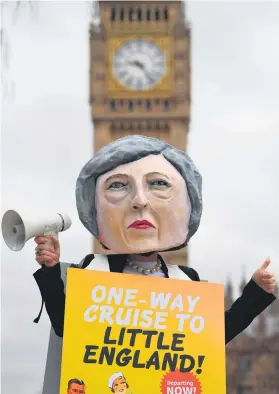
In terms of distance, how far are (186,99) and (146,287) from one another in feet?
57.3

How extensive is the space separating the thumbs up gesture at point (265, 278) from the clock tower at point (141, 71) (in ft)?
52.9

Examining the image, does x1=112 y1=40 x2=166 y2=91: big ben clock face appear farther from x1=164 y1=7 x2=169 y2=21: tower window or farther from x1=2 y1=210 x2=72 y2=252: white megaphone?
x1=2 y1=210 x2=72 y2=252: white megaphone

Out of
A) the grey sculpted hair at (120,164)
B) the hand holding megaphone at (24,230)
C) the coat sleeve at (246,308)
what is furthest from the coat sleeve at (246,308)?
the hand holding megaphone at (24,230)

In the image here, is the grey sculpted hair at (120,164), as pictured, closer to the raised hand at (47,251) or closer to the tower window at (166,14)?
the raised hand at (47,251)

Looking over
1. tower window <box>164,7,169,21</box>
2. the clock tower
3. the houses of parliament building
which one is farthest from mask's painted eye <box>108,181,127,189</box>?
tower window <box>164,7,169,21</box>

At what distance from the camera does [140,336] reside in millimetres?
2277

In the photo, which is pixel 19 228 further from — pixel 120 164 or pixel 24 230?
pixel 120 164

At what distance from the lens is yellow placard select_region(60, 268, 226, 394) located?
2236mm

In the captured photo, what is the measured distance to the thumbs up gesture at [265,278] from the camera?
7.99 feet

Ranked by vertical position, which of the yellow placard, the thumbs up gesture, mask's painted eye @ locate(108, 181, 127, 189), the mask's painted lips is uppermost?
mask's painted eye @ locate(108, 181, 127, 189)

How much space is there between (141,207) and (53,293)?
38 centimetres

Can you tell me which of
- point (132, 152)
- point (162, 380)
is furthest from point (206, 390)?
point (132, 152)

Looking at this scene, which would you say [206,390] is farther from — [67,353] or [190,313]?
[67,353]

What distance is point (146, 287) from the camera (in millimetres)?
2326
